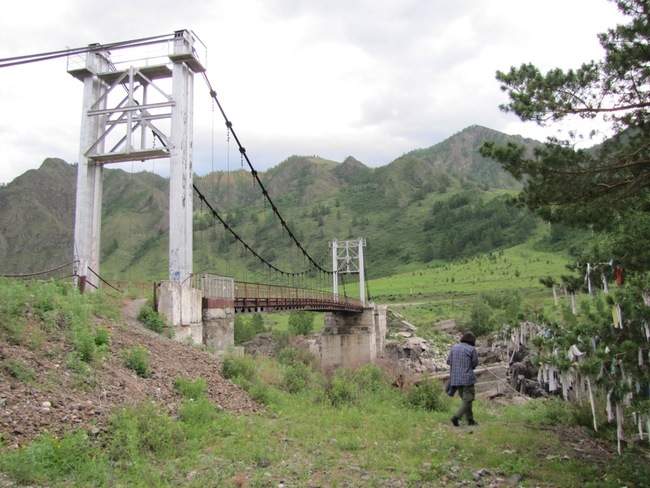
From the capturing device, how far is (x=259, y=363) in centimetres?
1110

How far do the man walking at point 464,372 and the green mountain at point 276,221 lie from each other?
39.6 meters

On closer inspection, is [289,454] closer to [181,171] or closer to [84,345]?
[84,345]

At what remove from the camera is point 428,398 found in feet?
32.4

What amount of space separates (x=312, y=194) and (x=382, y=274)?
65.0m

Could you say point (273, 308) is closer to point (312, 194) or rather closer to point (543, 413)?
point (543, 413)

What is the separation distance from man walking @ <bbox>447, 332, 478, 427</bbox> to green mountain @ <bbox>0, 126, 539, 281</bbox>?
3962 centimetres

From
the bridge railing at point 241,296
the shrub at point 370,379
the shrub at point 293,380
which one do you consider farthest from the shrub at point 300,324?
the shrub at point 293,380

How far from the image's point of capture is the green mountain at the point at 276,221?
68375 mm

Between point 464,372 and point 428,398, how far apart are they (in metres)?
2.19

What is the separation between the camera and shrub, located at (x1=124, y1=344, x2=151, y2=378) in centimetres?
739

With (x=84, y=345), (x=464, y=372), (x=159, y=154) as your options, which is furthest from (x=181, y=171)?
(x=464, y=372)

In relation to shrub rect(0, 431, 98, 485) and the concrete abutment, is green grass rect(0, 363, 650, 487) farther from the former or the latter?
the concrete abutment

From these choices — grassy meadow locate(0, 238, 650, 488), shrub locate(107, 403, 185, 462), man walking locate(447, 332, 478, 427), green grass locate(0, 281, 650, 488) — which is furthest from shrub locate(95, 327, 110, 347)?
man walking locate(447, 332, 478, 427)

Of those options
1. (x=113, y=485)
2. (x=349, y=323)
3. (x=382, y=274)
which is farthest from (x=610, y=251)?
(x=382, y=274)
